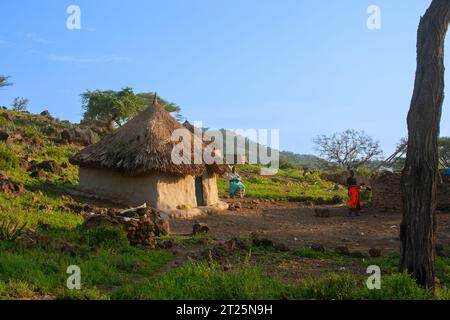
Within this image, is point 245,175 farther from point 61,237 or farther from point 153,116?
point 61,237

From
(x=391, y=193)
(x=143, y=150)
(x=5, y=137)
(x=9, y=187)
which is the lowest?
(x=391, y=193)

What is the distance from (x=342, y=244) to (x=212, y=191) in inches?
299

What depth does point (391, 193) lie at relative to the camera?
16.3 metres

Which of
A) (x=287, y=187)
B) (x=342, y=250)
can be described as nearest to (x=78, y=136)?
(x=287, y=187)

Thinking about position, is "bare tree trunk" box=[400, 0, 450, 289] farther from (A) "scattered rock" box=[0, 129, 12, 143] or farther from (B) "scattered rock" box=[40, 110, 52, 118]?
(B) "scattered rock" box=[40, 110, 52, 118]

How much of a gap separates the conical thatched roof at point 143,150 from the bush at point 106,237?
5507mm

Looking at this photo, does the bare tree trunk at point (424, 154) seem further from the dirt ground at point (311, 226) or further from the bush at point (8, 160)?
the bush at point (8, 160)

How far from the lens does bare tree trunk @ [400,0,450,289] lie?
20.6 feet

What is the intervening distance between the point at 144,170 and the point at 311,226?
4.88 metres

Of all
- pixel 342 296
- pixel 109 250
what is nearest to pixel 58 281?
pixel 109 250

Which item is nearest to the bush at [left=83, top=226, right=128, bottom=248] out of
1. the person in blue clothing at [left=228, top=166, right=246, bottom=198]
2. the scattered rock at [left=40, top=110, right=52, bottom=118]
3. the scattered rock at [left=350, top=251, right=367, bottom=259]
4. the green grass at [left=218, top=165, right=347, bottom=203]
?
the scattered rock at [left=350, top=251, right=367, bottom=259]

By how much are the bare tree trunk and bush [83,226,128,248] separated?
466 cm

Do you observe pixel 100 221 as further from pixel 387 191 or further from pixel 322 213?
pixel 387 191

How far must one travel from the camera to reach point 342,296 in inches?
218
